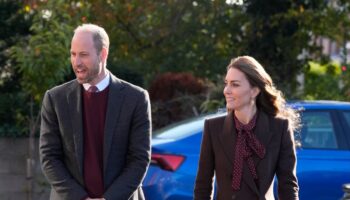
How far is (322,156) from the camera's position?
812cm

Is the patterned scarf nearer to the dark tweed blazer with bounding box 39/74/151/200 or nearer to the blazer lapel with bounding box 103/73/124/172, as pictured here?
the dark tweed blazer with bounding box 39/74/151/200

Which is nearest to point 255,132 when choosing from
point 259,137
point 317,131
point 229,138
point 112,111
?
point 259,137

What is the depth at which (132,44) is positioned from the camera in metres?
13.7

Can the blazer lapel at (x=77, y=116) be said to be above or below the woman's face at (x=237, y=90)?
below

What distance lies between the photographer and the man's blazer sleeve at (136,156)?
4.81 meters

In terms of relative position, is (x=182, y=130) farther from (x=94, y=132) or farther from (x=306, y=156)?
(x=94, y=132)

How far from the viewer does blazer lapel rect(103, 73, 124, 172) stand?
15.8 feet

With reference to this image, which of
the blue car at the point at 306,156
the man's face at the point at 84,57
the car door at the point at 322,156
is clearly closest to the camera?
the man's face at the point at 84,57

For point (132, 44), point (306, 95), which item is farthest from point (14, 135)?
point (306, 95)

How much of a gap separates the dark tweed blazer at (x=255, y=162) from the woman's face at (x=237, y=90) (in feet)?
0.36

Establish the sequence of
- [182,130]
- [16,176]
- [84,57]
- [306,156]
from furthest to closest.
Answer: [16,176], [182,130], [306,156], [84,57]

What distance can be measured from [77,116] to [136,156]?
392 mm

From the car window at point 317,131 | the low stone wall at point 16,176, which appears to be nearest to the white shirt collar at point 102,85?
the car window at point 317,131

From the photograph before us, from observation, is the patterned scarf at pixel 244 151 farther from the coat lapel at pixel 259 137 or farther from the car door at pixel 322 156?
the car door at pixel 322 156
